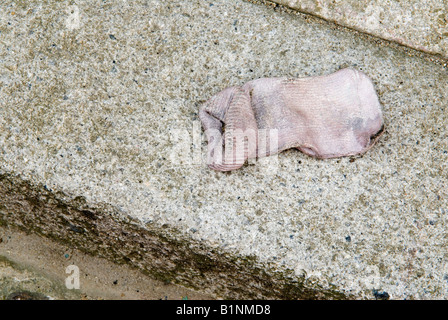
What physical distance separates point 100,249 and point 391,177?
132cm

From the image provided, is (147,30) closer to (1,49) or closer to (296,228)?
(1,49)

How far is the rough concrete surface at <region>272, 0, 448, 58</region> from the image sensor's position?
1804mm

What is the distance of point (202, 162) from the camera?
5.15 ft

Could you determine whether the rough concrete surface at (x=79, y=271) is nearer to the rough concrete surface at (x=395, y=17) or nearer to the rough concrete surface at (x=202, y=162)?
the rough concrete surface at (x=202, y=162)

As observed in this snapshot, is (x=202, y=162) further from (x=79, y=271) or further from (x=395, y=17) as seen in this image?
(x=395, y=17)

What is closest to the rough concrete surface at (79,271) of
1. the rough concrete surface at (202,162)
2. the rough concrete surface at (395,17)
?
the rough concrete surface at (202,162)

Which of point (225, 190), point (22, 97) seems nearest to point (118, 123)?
point (22, 97)

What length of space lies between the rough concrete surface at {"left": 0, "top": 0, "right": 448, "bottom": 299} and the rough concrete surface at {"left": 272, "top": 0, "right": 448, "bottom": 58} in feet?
0.32

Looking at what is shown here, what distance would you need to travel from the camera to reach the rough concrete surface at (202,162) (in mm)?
1521

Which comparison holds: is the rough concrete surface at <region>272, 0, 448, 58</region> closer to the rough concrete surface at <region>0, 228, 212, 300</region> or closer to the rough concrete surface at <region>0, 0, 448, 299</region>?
the rough concrete surface at <region>0, 0, 448, 299</region>

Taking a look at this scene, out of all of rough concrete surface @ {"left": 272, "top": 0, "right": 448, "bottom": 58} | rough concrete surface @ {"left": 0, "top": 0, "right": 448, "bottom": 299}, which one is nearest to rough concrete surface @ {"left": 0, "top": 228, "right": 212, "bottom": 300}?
rough concrete surface @ {"left": 0, "top": 0, "right": 448, "bottom": 299}

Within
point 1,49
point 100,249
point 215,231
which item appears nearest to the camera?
point 215,231

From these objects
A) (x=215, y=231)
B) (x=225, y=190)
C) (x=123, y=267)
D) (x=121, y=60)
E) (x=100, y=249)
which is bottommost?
(x=123, y=267)

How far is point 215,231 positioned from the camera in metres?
1.52
